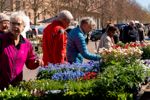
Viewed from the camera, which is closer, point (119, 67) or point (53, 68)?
point (119, 67)

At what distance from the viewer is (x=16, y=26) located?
6391 mm

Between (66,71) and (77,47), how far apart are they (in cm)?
82

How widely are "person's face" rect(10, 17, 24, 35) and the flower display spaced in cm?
151

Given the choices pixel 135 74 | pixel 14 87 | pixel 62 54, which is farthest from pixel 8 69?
pixel 62 54

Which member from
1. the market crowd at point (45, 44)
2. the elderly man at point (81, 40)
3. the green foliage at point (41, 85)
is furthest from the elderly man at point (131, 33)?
the green foliage at point (41, 85)

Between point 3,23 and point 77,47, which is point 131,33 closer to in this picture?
point 77,47

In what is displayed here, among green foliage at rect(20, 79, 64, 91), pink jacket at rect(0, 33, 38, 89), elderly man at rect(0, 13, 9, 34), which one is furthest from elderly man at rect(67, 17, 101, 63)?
pink jacket at rect(0, 33, 38, 89)

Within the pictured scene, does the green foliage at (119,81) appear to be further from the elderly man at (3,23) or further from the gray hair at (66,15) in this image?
the elderly man at (3,23)

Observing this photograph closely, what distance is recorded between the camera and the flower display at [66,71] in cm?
778

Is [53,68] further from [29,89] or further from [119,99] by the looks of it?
[119,99]

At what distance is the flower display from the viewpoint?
25.5 ft

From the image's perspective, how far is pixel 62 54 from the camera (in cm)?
859

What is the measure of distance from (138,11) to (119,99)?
4361 inches

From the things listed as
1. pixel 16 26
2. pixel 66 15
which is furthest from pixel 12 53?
pixel 66 15
